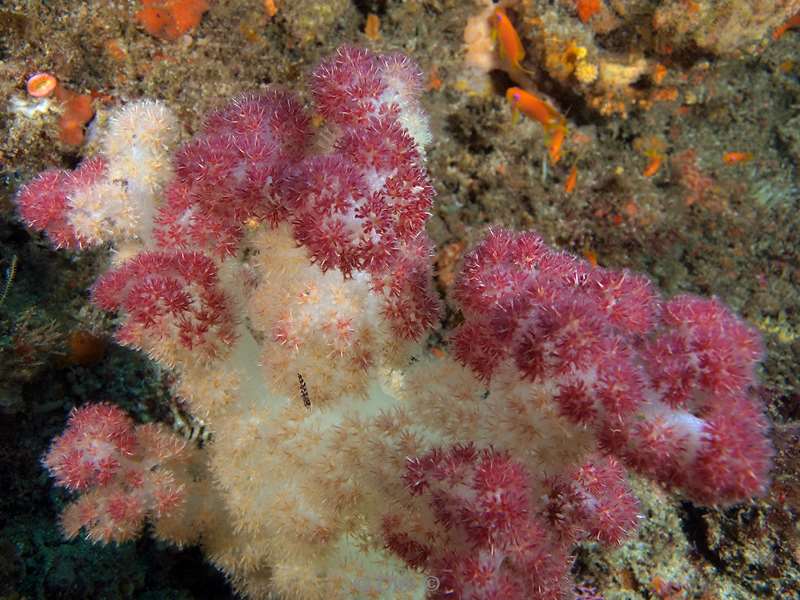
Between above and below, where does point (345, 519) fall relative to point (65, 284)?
above

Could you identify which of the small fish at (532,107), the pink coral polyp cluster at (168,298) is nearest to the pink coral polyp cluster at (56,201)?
the pink coral polyp cluster at (168,298)

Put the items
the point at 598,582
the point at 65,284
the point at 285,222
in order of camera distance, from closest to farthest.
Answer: the point at 285,222
the point at 598,582
the point at 65,284

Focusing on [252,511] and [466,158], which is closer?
[252,511]

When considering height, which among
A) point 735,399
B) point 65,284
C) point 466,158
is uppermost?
point 735,399

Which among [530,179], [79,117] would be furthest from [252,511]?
[530,179]

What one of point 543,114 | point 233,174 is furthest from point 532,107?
point 233,174

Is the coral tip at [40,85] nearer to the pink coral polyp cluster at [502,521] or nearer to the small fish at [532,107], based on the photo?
the pink coral polyp cluster at [502,521]

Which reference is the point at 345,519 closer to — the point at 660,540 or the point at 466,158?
the point at 660,540
